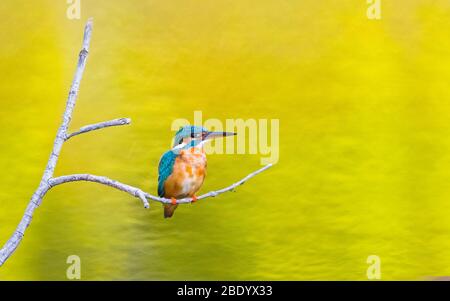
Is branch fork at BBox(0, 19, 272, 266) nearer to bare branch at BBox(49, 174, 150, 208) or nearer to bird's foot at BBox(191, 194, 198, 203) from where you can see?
bare branch at BBox(49, 174, 150, 208)

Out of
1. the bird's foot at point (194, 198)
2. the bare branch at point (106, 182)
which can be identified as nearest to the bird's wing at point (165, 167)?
the bird's foot at point (194, 198)

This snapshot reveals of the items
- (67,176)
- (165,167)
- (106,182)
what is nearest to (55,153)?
(67,176)

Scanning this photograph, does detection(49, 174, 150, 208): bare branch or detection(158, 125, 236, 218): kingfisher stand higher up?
detection(158, 125, 236, 218): kingfisher

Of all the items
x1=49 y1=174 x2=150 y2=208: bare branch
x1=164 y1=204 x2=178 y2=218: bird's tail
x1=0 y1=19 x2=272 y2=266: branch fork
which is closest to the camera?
x1=49 y1=174 x2=150 y2=208: bare branch

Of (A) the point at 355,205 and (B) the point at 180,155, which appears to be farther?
(A) the point at 355,205

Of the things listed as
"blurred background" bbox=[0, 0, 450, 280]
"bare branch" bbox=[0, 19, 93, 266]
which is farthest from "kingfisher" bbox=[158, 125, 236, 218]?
"bare branch" bbox=[0, 19, 93, 266]

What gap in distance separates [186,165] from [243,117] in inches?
17.5

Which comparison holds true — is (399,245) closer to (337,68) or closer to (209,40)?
(337,68)

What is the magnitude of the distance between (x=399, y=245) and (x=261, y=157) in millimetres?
848

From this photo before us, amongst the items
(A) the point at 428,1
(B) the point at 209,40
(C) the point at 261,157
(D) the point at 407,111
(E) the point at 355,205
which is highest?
(A) the point at 428,1

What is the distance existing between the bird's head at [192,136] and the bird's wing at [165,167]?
7 centimetres

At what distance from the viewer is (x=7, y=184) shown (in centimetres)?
346

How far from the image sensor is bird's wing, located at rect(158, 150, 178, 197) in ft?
10.9

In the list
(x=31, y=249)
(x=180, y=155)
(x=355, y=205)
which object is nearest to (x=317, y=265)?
(x=355, y=205)
